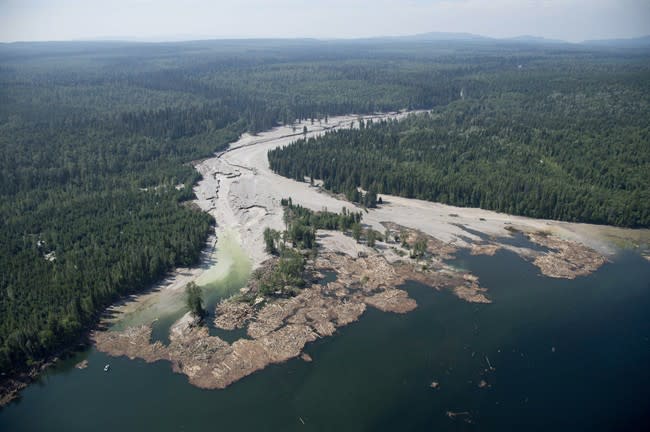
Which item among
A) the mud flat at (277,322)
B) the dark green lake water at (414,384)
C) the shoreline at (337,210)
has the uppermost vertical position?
the shoreline at (337,210)

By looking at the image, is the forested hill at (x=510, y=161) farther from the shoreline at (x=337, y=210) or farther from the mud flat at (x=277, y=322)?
the mud flat at (x=277, y=322)

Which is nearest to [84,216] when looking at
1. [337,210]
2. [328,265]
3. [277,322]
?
[328,265]

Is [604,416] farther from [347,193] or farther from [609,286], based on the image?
[347,193]

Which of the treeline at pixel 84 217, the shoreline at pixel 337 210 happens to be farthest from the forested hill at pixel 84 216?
the shoreline at pixel 337 210

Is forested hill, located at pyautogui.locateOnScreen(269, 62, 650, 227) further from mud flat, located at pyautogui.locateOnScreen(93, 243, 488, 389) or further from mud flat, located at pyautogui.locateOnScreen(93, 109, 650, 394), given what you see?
mud flat, located at pyautogui.locateOnScreen(93, 243, 488, 389)

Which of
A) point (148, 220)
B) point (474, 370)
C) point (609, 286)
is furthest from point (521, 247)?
point (148, 220)

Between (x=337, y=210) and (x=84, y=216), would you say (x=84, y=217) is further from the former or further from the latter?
(x=337, y=210)
